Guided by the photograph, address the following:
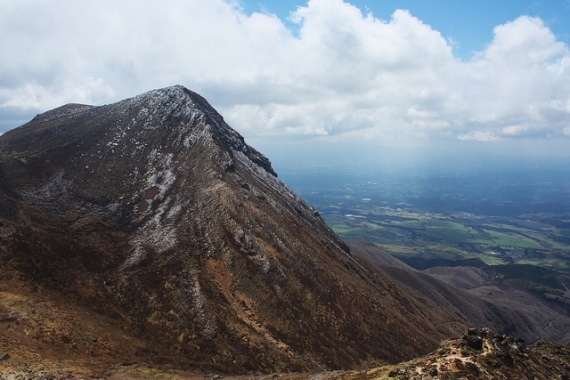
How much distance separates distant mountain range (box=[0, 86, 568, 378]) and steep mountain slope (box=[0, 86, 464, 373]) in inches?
12.8

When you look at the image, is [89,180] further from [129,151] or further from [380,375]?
[380,375]

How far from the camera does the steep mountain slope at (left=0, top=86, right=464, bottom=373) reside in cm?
5828

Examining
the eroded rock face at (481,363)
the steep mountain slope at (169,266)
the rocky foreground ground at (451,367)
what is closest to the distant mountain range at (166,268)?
the steep mountain slope at (169,266)

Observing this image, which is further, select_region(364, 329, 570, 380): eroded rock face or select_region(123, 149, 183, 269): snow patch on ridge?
select_region(123, 149, 183, 269): snow patch on ridge

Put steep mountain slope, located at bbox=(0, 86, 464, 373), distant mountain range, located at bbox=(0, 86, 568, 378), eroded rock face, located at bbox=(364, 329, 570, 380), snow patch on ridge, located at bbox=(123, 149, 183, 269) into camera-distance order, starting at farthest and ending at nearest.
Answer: snow patch on ridge, located at bbox=(123, 149, 183, 269)
steep mountain slope, located at bbox=(0, 86, 464, 373)
distant mountain range, located at bbox=(0, 86, 568, 378)
eroded rock face, located at bbox=(364, 329, 570, 380)

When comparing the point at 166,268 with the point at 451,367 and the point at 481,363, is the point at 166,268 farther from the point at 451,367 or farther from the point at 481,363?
the point at 481,363

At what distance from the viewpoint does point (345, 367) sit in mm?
70125

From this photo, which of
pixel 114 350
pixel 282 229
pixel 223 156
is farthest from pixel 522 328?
pixel 114 350

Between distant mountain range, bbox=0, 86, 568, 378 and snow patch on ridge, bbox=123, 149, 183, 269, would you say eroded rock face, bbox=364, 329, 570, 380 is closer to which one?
distant mountain range, bbox=0, 86, 568, 378

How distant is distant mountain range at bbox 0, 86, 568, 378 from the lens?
181 ft

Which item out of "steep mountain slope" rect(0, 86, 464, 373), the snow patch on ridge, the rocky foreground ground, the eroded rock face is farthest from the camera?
the snow patch on ridge

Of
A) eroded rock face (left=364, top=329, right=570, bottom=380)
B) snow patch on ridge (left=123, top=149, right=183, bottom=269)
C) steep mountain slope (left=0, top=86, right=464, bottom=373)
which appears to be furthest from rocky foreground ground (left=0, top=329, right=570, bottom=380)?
snow patch on ridge (left=123, top=149, right=183, bottom=269)

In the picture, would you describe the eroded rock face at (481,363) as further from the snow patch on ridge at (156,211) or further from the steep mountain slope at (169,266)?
the snow patch on ridge at (156,211)

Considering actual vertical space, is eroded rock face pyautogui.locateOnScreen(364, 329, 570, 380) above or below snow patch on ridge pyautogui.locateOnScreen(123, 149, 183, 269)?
below
